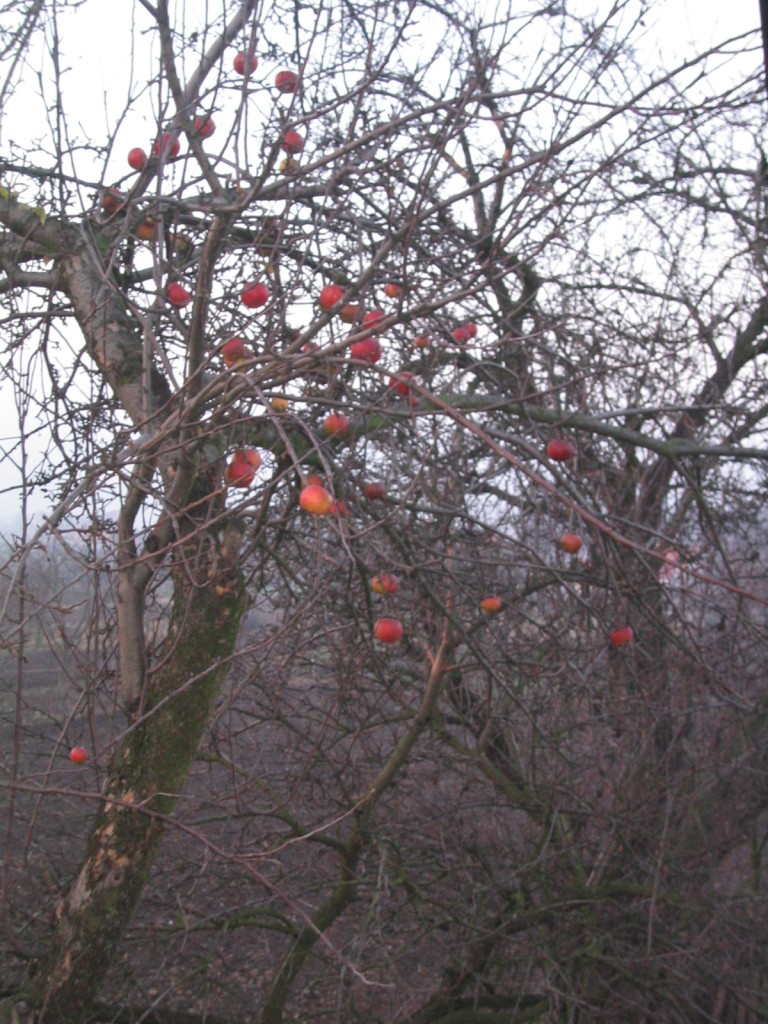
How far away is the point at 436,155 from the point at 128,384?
3.64ft

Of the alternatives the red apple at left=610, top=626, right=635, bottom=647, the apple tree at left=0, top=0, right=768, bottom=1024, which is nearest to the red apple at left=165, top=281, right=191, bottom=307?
the apple tree at left=0, top=0, right=768, bottom=1024

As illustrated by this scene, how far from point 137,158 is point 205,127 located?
0.90 feet

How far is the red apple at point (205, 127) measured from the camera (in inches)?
84.5

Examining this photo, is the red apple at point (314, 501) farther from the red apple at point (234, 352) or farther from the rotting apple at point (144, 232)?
the rotting apple at point (144, 232)

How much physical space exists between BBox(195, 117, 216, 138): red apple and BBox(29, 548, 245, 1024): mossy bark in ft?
3.65

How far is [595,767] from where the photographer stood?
12.3ft

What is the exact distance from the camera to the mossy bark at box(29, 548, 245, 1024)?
7.12ft

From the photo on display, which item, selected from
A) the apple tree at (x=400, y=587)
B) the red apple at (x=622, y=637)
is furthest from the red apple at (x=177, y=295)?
the red apple at (x=622, y=637)

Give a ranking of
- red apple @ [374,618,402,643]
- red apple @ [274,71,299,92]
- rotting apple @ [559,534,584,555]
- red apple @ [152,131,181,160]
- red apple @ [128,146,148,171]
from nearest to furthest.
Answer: red apple @ [152,131,181,160]
red apple @ [274,71,299,92]
red apple @ [128,146,148,171]
red apple @ [374,618,402,643]
rotting apple @ [559,534,584,555]

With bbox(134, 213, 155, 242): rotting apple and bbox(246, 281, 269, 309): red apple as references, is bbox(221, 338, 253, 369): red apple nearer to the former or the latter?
bbox(246, 281, 269, 309): red apple

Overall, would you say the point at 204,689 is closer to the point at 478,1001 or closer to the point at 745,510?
the point at 478,1001

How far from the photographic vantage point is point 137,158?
2.47 meters

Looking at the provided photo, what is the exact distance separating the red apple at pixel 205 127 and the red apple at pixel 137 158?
0.22 meters

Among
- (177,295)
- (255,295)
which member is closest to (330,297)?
(255,295)
